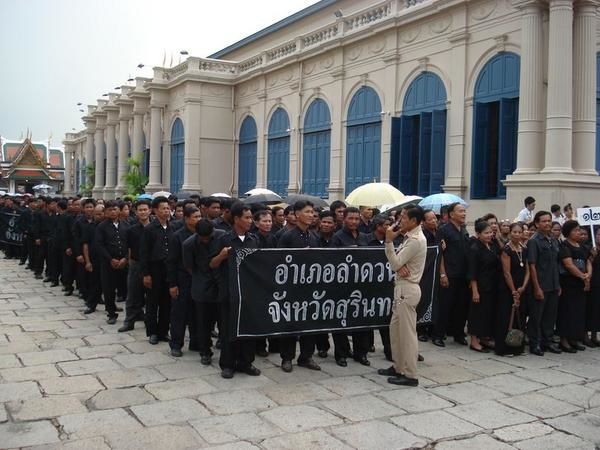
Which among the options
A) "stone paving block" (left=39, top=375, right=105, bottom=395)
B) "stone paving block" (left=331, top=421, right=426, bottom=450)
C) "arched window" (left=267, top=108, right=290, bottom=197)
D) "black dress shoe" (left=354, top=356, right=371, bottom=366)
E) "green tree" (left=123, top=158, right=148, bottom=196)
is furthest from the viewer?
"green tree" (left=123, top=158, right=148, bottom=196)

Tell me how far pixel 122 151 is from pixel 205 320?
32727mm

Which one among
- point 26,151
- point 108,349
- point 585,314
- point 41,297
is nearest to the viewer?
point 108,349

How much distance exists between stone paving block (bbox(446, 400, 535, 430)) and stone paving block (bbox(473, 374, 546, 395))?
1.71 feet

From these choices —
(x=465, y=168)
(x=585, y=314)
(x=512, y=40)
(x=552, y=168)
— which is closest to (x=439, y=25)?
(x=512, y=40)

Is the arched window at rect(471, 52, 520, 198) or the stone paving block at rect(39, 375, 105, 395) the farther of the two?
the arched window at rect(471, 52, 520, 198)

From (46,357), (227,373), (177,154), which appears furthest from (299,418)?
(177,154)

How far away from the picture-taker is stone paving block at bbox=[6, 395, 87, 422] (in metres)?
5.22

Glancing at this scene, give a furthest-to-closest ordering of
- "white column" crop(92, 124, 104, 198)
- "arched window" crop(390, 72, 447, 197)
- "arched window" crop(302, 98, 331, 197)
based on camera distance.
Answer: "white column" crop(92, 124, 104, 198)
"arched window" crop(302, 98, 331, 197)
"arched window" crop(390, 72, 447, 197)

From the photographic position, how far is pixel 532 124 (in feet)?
47.2

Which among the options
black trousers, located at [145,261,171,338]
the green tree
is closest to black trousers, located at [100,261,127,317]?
black trousers, located at [145,261,171,338]

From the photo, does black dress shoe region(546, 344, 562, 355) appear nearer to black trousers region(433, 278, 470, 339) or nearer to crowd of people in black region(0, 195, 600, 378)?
crowd of people in black region(0, 195, 600, 378)

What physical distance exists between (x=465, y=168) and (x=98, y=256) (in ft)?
33.5

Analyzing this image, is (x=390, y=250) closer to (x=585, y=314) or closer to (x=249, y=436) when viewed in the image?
(x=249, y=436)

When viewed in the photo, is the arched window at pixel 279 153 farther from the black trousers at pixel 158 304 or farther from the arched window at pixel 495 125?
the black trousers at pixel 158 304
